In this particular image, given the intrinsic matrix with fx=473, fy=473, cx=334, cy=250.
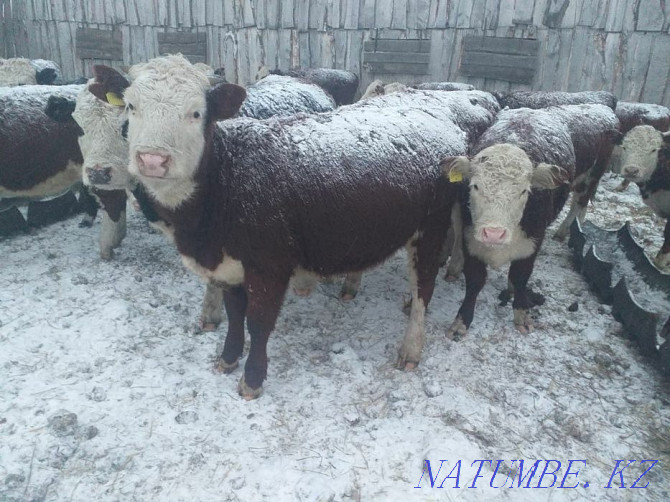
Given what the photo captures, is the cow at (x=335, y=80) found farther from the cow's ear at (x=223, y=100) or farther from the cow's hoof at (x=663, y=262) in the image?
the cow's ear at (x=223, y=100)

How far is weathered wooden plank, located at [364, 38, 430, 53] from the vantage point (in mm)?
11086

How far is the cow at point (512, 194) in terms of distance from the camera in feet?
12.9

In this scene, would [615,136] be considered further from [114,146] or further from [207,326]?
[114,146]

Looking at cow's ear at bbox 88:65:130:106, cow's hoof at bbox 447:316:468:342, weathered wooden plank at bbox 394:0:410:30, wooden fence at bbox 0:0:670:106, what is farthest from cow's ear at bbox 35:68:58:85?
cow's hoof at bbox 447:316:468:342

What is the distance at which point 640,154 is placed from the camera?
253 inches

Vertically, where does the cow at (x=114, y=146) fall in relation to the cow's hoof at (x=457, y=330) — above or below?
above

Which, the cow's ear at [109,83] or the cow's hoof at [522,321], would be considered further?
the cow's hoof at [522,321]

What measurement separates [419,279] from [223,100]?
2.29m

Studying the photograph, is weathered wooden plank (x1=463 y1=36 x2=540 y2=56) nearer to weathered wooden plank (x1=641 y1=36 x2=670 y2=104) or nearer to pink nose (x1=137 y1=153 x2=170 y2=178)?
weathered wooden plank (x1=641 y1=36 x2=670 y2=104)

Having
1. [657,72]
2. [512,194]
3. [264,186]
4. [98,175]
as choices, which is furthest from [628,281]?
[657,72]

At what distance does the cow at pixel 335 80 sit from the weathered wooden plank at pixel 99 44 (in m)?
5.56

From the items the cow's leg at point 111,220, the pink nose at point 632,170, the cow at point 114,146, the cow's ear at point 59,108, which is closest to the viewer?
the cow at point 114,146

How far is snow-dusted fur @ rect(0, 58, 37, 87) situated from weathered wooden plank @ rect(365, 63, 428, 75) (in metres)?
7.18

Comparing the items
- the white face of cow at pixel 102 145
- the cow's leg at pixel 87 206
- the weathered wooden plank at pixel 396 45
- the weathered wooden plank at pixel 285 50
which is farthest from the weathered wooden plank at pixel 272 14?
the white face of cow at pixel 102 145
